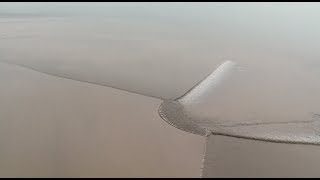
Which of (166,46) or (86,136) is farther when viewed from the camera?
(166,46)

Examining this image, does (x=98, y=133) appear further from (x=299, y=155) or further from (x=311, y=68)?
(x=311, y=68)

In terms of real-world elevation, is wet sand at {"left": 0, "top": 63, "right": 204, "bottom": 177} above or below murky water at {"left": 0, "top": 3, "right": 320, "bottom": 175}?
below

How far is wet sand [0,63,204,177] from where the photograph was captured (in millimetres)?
6414

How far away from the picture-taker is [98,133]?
24.5 feet

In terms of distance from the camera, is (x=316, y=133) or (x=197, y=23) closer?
(x=316, y=133)

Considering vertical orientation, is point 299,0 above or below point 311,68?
above

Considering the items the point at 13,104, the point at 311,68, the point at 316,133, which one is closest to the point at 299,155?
the point at 316,133

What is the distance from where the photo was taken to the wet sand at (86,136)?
21.0 ft

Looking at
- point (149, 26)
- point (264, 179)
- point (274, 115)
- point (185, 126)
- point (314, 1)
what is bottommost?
point (264, 179)

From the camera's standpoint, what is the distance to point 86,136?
24.0ft

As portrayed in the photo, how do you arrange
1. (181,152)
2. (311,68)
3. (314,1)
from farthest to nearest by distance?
(314,1), (311,68), (181,152)

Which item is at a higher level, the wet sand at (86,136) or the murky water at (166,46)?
the murky water at (166,46)

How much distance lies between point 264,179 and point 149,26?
9.69 m

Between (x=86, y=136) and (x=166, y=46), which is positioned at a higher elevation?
(x=166, y=46)
